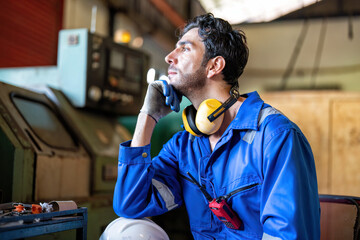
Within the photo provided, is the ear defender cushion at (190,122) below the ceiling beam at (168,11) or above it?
below

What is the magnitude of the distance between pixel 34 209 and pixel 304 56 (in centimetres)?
529

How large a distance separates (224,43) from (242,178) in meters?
0.62

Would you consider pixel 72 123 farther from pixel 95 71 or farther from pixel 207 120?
pixel 207 120

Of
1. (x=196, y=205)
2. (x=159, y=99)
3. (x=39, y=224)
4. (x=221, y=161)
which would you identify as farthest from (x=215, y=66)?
(x=39, y=224)

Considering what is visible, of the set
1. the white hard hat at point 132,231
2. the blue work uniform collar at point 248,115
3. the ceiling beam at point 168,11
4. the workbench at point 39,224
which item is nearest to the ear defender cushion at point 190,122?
the blue work uniform collar at point 248,115

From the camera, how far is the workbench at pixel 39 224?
3.28 ft

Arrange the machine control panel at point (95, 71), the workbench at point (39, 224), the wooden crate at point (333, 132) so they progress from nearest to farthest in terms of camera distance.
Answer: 1. the workbench at point (39, 224)
2. the machine control panel at point (95, 71)
3. the wooden crate at point (333, 132)

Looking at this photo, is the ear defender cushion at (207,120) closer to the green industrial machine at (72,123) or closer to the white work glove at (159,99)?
the white work glove at (159,99)

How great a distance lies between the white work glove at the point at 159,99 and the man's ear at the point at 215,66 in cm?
18

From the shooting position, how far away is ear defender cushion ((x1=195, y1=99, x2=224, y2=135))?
1417mm

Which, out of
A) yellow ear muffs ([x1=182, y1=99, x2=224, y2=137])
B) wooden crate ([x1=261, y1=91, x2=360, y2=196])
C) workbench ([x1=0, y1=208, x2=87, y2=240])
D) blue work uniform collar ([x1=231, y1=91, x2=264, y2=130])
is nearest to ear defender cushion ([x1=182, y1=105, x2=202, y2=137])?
yellow ear muffs ([x1=182, y1=99, x2=224, y2=137])

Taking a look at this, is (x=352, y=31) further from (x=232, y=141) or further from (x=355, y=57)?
(x=232, y=141)

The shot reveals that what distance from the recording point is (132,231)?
4.35ft

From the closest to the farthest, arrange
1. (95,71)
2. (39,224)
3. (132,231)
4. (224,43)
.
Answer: (39,224), (132,231), (224,43), (95,71)
